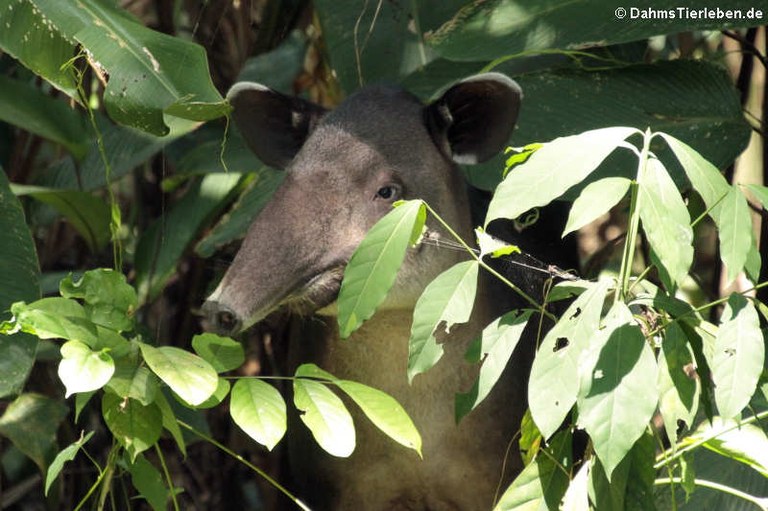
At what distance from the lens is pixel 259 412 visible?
8.02ft

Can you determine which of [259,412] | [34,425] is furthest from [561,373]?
[34,425]

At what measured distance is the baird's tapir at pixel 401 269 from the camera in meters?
3.00

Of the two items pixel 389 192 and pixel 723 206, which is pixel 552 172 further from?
pixel 389 192

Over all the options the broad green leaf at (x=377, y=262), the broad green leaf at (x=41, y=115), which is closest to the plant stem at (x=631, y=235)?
the broad green leaf at (x=377, y=262)

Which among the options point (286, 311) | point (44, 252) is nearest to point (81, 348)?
point (286, 311)

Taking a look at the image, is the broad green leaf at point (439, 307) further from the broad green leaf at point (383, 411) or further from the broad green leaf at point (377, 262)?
the broad green leaf at point (383, 411)

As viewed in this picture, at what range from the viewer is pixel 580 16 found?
3.69 metres

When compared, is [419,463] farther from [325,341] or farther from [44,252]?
[44,252]

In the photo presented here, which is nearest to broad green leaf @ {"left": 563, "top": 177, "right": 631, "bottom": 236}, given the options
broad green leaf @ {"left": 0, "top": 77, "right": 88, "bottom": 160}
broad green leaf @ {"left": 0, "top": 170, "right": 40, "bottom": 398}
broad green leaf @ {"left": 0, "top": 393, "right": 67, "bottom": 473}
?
broad green leaf @ {"left": 0, "top": 170, "right": 40, "bottom": 398}

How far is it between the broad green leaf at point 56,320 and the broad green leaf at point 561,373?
88 centimetres

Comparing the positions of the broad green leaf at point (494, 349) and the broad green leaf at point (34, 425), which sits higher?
the broad green leaf at point (494, 349)

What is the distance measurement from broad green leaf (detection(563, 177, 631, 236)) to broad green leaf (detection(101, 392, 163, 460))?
960mm

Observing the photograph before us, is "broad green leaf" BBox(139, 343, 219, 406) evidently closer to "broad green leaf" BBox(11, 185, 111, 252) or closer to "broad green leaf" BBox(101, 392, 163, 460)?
"broad green leaf" BBox(101, 392, 163, 460)

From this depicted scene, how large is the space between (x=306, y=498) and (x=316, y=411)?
4.06 ft
